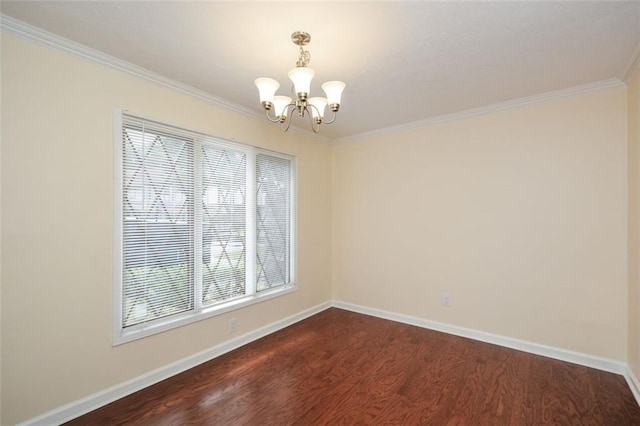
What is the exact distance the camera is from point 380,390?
2.31 metres

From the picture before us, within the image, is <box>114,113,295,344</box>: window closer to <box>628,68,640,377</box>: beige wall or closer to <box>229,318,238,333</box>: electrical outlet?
<box>229,318,238,333</box>: electrical outlet

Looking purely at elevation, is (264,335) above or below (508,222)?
below

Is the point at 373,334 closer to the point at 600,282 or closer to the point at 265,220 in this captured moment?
the point at 265,220

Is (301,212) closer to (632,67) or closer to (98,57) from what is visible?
(98,57)

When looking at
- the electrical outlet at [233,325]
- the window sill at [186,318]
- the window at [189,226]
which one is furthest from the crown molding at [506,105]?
the electrical outlet at [233,325]

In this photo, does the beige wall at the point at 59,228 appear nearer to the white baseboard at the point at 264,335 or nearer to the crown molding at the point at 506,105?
the white baseboard at the point at 264,335

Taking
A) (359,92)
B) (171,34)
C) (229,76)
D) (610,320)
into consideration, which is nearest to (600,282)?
(610,320)

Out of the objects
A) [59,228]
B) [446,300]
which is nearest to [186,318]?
[59,228]

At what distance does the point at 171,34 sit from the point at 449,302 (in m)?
3.71

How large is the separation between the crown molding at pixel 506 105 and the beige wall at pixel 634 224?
0.20 metres

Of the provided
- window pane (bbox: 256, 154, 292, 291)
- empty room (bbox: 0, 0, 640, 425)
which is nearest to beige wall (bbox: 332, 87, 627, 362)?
empty room (bbox: 0, 0, 640, 425)

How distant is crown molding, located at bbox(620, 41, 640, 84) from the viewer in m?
2.07

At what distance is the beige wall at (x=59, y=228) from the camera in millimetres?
1780

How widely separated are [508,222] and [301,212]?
242cm
